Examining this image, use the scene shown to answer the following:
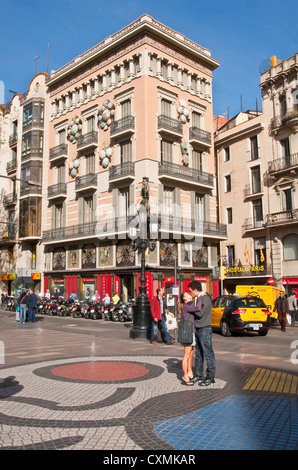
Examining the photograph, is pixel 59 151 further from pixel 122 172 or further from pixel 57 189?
pixel 122 172

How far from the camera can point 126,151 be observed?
1238 inches

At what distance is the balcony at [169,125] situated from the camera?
30672 millimetres

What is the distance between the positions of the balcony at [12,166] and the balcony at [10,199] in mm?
2537

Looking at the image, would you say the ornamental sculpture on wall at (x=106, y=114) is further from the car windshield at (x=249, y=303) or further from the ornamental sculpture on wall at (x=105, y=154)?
the car windshield at (x=249, y=303)

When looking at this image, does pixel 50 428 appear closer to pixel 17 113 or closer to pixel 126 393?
pixel 126 393

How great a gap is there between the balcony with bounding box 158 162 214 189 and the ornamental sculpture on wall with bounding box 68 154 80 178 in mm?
8710

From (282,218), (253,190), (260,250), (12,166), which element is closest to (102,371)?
(282,218)

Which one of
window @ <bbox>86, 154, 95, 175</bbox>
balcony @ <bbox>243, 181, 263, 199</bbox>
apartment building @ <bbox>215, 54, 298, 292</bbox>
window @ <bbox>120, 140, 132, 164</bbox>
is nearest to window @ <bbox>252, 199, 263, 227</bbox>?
apartment building @ <bbox>215, 54, 298, 292</bbox>

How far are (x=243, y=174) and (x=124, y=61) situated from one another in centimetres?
1332

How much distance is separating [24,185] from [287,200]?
25.2m

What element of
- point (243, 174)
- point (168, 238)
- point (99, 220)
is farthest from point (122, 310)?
point (243, 174)

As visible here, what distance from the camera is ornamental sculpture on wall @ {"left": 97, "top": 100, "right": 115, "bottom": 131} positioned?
32.9 metres

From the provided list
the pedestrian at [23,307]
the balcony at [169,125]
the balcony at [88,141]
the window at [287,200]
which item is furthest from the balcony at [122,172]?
the pedestrian at [23,307]
